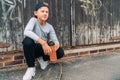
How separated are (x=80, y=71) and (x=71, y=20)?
4.26 ft

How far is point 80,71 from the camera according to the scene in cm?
430

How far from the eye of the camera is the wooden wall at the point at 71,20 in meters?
4.21

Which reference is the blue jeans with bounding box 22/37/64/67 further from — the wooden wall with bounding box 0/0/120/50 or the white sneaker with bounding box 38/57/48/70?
the wooden wall with bounding box 0/0/120/50

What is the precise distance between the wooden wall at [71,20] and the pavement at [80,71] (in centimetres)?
47

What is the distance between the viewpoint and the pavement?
3.92 metres

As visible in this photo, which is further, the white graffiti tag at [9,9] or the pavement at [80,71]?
the white graffiti tag at [9,9]

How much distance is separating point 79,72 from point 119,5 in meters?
2.65

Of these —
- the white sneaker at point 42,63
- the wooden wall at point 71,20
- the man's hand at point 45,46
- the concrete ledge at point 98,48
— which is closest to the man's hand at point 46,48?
the man's hand at point 45,46

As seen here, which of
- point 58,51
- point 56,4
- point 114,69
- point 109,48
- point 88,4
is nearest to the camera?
point 58,51

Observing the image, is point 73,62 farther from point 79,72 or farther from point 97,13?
point 97,13

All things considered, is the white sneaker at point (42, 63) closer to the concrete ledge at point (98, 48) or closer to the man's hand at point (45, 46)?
the man's hand at point (45, 46)

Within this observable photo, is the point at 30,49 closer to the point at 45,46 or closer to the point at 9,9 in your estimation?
the point at 45,46

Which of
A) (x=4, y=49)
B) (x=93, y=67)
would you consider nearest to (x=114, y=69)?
(x=93, y=67)

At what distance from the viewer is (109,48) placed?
19.8 feet
